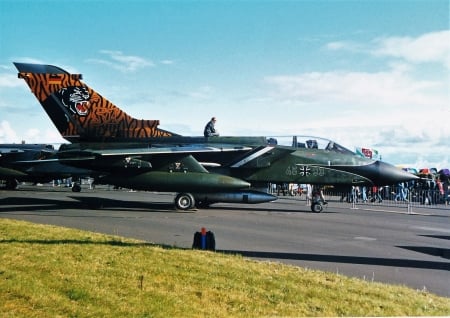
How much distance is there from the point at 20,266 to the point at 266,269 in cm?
330

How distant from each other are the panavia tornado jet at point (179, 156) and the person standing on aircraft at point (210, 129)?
32 cm

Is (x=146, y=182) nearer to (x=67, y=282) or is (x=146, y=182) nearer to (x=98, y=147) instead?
(x=98, y=147)

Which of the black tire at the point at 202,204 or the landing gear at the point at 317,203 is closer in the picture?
the landing gear at the point at 317,203

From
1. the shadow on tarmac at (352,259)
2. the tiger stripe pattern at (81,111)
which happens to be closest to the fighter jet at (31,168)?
the tiger stripe pattern at (81,111)

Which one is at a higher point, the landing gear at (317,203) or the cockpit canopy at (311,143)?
the cockpit canopy at (311,143)

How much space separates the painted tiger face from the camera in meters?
19.1

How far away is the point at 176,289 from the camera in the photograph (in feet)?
16.6

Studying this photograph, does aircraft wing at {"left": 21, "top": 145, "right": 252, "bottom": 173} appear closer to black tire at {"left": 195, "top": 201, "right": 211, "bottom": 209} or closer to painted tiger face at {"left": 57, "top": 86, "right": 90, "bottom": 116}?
black tire at {"left": 195, "top": 201, "right": 211, "bottom": 209}

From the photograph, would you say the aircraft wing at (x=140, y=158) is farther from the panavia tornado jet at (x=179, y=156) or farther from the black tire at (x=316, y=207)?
the black tire at (x=316, y=207)

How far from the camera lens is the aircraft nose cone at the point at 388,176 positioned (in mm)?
17375

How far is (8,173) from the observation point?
28.1 meters

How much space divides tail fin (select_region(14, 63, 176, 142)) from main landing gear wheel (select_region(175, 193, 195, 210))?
3.48 meters

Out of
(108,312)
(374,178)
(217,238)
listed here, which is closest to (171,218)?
(217,238)

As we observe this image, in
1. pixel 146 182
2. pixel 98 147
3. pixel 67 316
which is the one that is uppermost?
pixel 98 147
